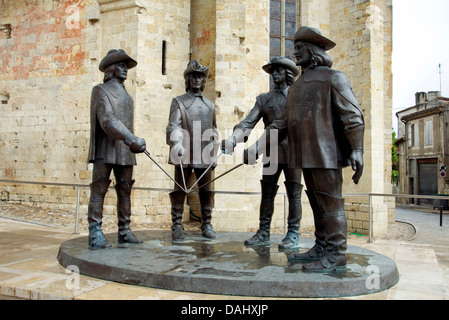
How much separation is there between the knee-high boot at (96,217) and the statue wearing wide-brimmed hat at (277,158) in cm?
154

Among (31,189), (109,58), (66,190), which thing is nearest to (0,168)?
(31,189)

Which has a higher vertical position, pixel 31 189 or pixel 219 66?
pixel 219 66

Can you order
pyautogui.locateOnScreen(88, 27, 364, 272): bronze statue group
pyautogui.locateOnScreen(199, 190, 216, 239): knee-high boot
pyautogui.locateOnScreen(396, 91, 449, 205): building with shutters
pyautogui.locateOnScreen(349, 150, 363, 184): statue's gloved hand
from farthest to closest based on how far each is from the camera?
pyautogui.locateOnScreen(396, 91, 449, 205): building with shutters, pyautogui.locateOnScreen(199, 190, 216, 239): knee-high boot, pyautogui.locateOnScreen(88, 27, 364, 272): bronze statue group, pyautogui.locateOnScreen(349, 150, 363, 184): statue's gloved hand

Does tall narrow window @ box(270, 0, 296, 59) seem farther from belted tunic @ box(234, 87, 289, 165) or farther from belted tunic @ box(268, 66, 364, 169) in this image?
belted tunic @ box(268, 66, 364, 169)

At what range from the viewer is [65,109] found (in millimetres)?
11227

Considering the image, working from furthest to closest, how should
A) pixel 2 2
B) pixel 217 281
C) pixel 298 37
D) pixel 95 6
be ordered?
pixel 2 2
pixel 95 6
pixel 298 37
pixel 217 281

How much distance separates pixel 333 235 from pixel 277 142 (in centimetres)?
125

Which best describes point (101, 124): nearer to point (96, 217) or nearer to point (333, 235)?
point (96, 217)

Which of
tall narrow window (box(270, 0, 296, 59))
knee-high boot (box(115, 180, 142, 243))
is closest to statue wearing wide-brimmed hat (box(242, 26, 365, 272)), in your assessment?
knee-high boot (box(115, 180, 142, 243))

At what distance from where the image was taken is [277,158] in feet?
14.7

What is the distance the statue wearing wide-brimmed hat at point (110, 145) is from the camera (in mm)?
4207

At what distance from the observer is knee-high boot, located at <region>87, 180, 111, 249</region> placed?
4223 mm
